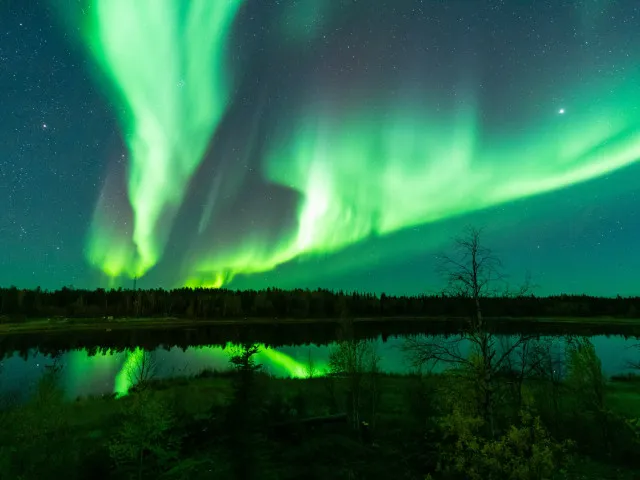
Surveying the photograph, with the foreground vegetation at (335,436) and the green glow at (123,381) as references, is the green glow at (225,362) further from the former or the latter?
the foreground vegetation at (335,436)

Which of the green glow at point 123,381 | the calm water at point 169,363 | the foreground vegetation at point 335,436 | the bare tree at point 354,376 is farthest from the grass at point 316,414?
the calm water at point 169,363

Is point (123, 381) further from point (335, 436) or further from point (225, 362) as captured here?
point (335, 436)

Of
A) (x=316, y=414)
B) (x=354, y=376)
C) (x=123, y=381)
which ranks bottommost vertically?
(x=123, y=381)

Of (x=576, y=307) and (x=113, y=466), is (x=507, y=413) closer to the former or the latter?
(x=113, y=466)

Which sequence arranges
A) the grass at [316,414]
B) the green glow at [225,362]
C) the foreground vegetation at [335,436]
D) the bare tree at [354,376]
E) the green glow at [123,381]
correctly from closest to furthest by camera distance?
the foreground vegetation at [335,436]
the grass at [316,414]
the bare tree at [354,376]
the green glow at [123,381]
the green glow at [225,362]

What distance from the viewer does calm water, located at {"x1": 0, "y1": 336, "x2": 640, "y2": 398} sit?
184 feet

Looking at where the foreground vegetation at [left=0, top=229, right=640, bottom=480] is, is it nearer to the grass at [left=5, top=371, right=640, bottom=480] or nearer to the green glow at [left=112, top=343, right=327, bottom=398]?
the grass at [left=5, top=371, right=640, bottom=480]

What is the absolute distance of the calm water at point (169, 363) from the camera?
184 ft

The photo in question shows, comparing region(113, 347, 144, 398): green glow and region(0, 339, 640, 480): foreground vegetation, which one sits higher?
region(0, 339, 640, 480): foreground vegetation

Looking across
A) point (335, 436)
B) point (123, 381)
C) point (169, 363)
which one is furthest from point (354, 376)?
point (169, 363)

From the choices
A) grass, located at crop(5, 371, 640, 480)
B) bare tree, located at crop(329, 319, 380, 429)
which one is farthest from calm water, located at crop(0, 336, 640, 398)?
bare tree, located at crop(329, 319, 380, 429)

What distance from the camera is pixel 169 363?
241 feet

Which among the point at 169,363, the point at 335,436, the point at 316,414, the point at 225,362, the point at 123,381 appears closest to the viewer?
the point at 335,436

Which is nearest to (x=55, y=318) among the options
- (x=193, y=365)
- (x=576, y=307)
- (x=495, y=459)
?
(x=193, y=365)
